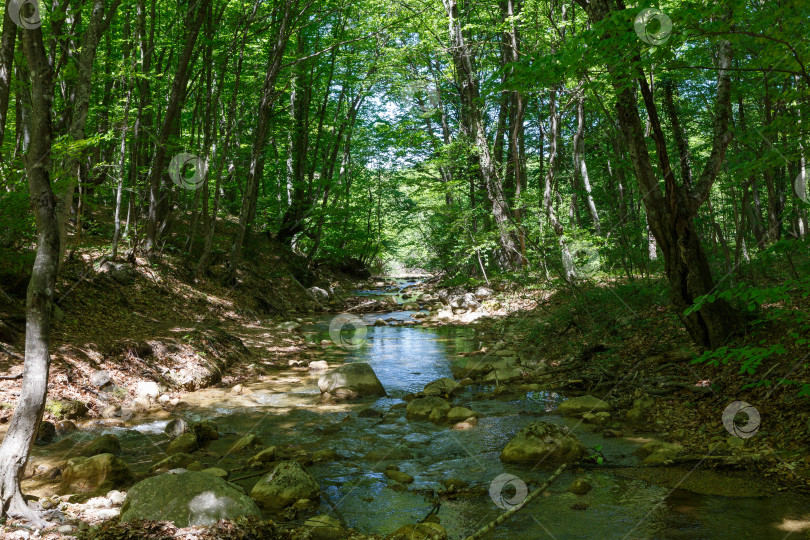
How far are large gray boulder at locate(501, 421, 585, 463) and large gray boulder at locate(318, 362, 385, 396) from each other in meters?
2.94

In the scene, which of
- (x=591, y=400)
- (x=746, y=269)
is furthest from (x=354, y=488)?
(x=746, y=269)

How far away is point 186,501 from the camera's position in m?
3.15

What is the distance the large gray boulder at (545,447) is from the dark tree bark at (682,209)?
7.43 ft

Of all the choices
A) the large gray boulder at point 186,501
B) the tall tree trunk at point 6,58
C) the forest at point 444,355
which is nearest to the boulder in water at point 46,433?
the forest at point 444,355

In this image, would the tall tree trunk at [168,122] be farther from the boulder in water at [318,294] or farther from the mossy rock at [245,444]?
the mossy rock at [245,444]

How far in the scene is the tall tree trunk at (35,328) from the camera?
3.02 meters

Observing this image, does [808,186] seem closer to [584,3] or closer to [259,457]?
[584,3]

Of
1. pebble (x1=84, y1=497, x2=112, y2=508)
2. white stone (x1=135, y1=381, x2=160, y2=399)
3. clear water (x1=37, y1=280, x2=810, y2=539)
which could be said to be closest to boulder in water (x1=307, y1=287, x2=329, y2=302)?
clear water (x1=37, y1=280, x2=810, y2=539)

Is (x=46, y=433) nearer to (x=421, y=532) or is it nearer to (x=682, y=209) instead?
(x=421, y=532)

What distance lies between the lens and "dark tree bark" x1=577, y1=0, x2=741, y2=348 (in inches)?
221

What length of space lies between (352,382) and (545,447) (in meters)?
3.40

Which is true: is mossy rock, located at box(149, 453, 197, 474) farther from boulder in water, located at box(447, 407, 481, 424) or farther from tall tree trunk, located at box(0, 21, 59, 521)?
boulder in water, located at box(447, 407, 481, 424)

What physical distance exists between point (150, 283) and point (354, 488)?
28.5 feet

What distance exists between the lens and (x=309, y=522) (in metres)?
3.43
